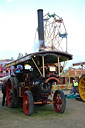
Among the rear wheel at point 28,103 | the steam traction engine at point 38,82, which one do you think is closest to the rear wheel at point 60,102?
the steam traction engine at point 38,82

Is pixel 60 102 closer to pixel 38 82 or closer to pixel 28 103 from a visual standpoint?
pixel 38 82

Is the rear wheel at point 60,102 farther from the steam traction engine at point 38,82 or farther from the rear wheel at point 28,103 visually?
the rear wheel at point 28,103

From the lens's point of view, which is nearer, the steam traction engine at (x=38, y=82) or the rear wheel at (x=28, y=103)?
the rear wheel at (x=28, y=103)

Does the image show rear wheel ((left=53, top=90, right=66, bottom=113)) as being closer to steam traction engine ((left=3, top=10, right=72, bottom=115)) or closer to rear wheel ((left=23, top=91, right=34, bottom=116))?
steam traction engine ((left=3, top=10, right=72, bottom=115))

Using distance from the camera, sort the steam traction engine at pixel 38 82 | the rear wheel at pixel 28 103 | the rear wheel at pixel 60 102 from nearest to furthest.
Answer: the rear wheel at pixel 28 103, the steam traction engine at pixel 38 82, the rear wheel at pixel 60 102

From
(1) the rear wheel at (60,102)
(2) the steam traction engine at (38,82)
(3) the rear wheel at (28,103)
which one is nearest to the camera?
(3) the rear wheel at (28,103)

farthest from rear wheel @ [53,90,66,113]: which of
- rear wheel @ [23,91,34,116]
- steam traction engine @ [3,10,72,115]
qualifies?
rear wheel @ [23,91,34,116]

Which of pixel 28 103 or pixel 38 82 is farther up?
pixel 38 82

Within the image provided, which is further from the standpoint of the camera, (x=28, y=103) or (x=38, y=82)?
(x=38, y=82)

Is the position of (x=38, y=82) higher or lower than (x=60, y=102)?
higher

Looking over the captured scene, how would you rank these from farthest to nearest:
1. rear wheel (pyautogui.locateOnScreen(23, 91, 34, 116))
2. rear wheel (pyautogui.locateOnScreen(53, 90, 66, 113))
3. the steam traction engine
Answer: rear wheel (pyautogui.locateOnScreen(53, 90, 66, 113))
the steam traction engine
rear wheel (pyautogui.locateOnScreen(23, 91, 34, 116))

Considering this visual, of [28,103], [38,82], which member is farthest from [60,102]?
[28,103]

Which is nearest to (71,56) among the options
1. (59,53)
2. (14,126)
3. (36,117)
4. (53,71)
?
(59,53)

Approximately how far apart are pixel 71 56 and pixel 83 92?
3.50 meters
